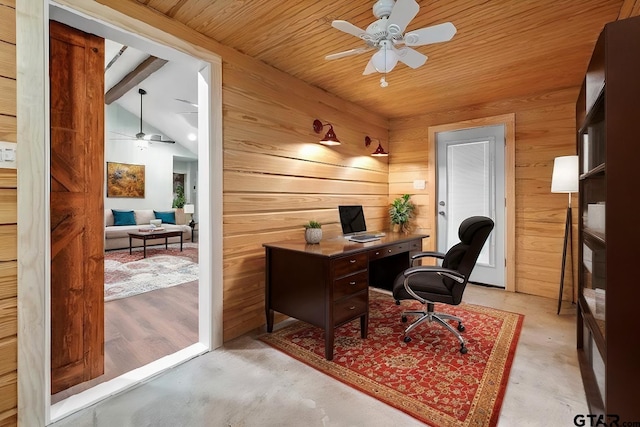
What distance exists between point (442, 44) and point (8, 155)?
2.85 m

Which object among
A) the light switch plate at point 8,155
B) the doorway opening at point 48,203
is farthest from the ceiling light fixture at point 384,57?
the light switch plate at point 8,155

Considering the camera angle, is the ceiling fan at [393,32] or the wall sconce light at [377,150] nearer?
the ceiling fan at [393,32]

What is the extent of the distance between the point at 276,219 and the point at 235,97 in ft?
3.68

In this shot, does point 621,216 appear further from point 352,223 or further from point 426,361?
point 352,223

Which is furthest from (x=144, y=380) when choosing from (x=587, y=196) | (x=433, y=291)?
(x=587, y=196)

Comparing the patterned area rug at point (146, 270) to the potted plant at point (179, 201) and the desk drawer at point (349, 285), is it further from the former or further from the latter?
the desk drawer at point (349, 285)

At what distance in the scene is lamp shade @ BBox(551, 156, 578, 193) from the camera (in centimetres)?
286

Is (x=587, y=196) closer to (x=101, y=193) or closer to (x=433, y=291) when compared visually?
(x=433, y=291)

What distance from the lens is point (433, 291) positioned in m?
2.38

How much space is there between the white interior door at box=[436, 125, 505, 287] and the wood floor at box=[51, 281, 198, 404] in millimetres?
3313

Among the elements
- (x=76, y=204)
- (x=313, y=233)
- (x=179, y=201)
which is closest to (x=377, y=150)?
(x=313, y=233)

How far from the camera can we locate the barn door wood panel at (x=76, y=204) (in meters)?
1.73

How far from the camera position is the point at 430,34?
1771 millimetres

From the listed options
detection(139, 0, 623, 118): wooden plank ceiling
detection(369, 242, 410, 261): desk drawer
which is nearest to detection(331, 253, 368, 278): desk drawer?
detection(369, 242, 410, 261): desk drawer
